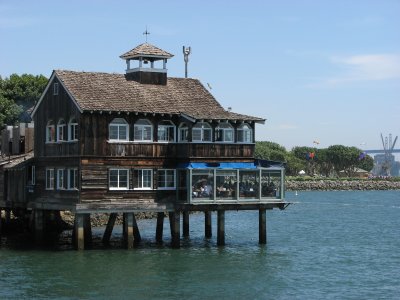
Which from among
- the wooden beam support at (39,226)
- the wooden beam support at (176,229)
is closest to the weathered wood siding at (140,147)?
the wooden beam support at (176,229)

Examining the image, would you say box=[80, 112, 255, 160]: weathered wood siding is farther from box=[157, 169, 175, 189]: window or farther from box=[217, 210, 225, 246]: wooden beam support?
box=[217, 210, 225, 246]: wooden beam support

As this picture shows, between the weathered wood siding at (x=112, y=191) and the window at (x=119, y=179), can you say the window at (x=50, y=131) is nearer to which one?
the weathered wood siding at (x=112, y=191)

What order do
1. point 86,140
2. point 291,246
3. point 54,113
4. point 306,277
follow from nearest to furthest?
point 306,277 → point 86,140 → point 54,113 → point 291,246

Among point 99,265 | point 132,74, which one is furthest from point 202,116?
point 99,265

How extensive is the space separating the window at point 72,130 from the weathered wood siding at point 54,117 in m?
0.29

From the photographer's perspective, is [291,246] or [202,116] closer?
[202,116]

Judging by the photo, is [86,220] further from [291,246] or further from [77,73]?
[291,246]

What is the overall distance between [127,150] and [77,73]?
22.1 feet

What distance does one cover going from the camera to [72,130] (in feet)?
182

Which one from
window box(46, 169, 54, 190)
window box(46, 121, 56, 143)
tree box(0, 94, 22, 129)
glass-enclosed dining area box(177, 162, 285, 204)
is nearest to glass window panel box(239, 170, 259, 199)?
glass-enclosed dining area box(177, 162, 285, 204)

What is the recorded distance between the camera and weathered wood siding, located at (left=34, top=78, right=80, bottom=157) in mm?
55312

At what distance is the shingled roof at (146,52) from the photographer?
60.5 meters

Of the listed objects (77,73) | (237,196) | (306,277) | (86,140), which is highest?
(77,73)

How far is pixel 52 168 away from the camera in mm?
57812
